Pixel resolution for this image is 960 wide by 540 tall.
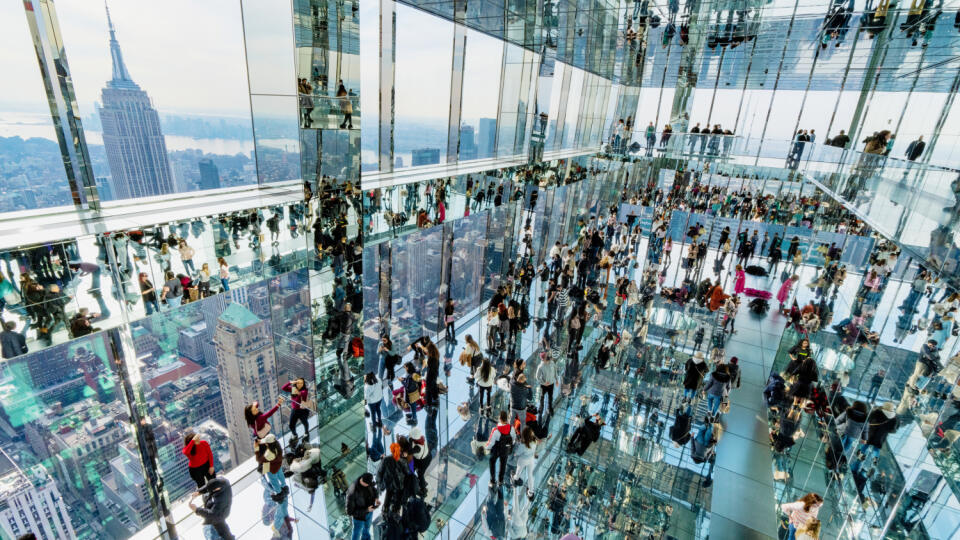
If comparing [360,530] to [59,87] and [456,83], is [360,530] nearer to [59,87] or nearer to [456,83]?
[59,87]

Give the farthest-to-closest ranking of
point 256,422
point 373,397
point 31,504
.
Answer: point 373,397
point 256,422
point 31,504

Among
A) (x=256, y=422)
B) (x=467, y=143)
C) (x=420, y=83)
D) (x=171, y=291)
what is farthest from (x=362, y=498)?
(x=467, y=143)

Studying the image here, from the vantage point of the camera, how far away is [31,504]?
16.0 ft

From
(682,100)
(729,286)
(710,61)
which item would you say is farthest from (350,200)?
(682,100)

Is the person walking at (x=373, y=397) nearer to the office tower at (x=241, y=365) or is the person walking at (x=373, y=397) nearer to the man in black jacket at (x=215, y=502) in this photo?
the office tower at (x=241, y=365)

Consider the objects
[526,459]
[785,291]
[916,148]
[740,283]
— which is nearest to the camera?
[526,459]

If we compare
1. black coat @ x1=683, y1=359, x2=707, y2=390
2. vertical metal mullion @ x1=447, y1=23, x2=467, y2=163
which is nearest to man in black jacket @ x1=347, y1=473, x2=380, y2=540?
black coat @ x1=683, y1=359, x2=707, y2=390

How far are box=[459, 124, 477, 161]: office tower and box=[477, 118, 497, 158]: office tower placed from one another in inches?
13.7

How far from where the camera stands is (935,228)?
5.09 metres

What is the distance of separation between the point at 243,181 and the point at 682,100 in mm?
18475

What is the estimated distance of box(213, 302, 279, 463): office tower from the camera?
25.1ft

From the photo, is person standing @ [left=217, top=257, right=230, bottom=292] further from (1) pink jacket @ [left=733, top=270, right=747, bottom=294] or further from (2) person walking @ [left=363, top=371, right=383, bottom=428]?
(1) pink jacket @ [left=733, top=270, right=747, bottom=294]

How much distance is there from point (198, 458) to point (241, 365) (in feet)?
9.62

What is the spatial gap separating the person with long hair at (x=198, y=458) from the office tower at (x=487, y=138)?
10.4 metres
